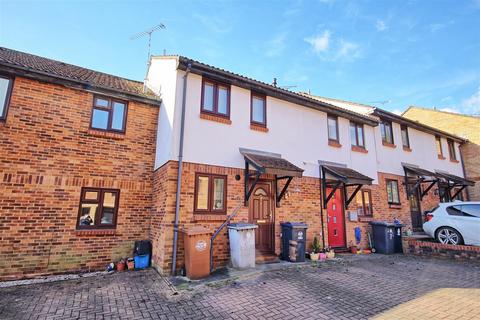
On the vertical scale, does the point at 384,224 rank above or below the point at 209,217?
below

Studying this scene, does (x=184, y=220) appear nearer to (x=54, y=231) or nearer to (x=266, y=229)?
(x=266, y=229)

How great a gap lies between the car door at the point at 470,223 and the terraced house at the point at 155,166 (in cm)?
313

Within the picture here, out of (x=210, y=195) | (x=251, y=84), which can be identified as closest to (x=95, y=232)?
(x=210, y=195)

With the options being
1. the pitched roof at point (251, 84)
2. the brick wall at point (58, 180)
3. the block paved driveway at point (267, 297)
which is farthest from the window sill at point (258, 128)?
the block paved driveway at point (267, 297)

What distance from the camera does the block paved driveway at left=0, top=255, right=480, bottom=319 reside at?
164 inches

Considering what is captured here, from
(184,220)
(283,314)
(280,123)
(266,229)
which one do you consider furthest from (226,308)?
(280,123)

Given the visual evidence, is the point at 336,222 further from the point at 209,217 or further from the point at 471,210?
the point at 209,217

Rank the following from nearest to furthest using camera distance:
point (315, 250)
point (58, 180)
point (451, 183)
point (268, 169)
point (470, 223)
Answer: point (58, 180), point (268, 169), point (315, 250), point (470, 223), point (451, 183)

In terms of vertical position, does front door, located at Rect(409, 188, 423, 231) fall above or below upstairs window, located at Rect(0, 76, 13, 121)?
below

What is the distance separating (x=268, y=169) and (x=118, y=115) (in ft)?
16.7

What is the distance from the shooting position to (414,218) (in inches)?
490

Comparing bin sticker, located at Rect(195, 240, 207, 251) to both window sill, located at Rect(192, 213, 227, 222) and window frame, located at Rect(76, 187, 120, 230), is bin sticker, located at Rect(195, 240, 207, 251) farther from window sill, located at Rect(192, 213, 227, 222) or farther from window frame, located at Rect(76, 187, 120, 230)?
window frame, located at Rect(76, 187, 120, 230)

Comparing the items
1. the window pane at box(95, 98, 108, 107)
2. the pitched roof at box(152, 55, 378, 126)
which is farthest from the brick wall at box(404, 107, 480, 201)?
the window pane at box(95, 98, 108, 107)

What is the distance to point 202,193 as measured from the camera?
715cm
